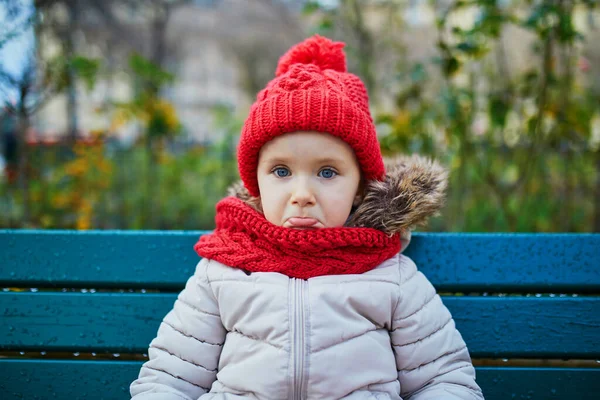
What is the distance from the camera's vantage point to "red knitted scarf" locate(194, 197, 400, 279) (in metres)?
1.60

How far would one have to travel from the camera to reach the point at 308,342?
1529 mm

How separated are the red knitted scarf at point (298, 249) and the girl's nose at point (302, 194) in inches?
3.5

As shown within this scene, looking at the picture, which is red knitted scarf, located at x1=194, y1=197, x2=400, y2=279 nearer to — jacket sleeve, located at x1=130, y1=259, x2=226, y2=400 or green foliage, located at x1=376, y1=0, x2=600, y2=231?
jacket sleeve, located at x1=130, y1=259, x2=226, y2=400

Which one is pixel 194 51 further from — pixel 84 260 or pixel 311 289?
pixel 311 289

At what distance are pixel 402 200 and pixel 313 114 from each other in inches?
16.2

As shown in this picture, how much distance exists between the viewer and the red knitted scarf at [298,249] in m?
1.60

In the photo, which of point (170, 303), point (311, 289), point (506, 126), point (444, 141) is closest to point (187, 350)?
point (170, 303)

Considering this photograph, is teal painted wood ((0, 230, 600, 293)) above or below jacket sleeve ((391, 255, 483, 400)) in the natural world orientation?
above

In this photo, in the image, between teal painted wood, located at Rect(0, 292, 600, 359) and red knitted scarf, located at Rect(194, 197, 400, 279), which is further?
teal painted wood, located at Rect(0, 292, 600, 359)

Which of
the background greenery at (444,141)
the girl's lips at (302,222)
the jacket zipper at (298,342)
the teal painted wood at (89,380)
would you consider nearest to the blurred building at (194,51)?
the background greenery at (444,141)

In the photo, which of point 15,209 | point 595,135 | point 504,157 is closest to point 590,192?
point 595,135

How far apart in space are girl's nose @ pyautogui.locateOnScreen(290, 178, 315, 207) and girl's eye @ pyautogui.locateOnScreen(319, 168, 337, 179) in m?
0.07

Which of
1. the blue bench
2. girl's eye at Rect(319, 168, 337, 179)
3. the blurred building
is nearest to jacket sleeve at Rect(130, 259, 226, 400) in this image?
the blue bench

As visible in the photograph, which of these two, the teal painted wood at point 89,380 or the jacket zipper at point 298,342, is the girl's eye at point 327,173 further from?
the teal painted wood at point 89,380
